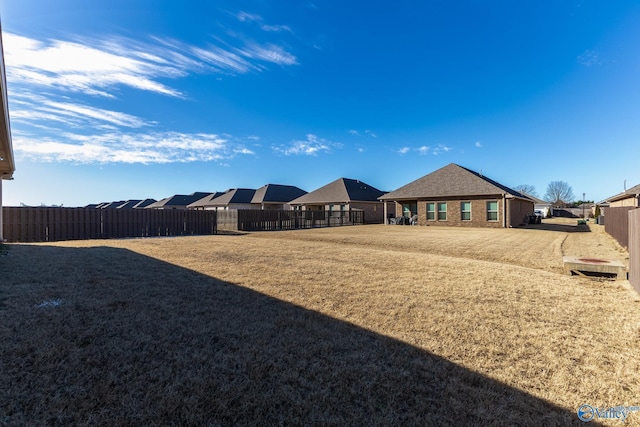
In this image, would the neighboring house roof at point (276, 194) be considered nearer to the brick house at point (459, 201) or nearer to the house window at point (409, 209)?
the brick house at point (459, 201)

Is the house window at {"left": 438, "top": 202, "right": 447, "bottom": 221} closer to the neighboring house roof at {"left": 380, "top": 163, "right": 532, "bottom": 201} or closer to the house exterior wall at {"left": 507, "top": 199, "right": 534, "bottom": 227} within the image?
the neighboring house roof at {"left": 380, "top": 163, "right": 532, "bottom": 201}

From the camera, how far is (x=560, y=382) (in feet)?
9.19

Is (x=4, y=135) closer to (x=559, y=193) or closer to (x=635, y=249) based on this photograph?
(x=635, y=249)

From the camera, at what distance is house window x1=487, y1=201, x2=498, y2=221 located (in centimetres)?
2341

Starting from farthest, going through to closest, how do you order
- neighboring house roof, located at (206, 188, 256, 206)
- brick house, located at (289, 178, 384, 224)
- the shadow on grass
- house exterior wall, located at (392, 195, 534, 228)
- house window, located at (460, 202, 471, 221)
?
neighboring house roof, located at (206, 188, 256, 206) < brick house, located at (289, 178, 384, 224) < house window, located at (460, 202, 471, 221) < house exterior wall, located at (392, 195, 534, 228) < the shadow on grass

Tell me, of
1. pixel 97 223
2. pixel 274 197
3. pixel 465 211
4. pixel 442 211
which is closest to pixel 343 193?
pixel 274 197

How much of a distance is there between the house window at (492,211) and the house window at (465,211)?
1.35 m

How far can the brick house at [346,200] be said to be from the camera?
113ft

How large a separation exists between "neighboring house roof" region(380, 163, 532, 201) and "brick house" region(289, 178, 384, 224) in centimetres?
529

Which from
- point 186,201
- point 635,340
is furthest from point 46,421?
point 186,201

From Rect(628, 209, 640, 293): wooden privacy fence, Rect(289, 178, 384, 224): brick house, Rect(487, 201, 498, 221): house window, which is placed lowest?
Rect(628, 209, 640, 293): wooden privacy fence

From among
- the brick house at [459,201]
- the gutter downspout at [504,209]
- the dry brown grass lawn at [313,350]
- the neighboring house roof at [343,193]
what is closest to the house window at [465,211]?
the brick house at [459,201]

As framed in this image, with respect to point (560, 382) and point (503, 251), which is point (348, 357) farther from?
point (503, 251)

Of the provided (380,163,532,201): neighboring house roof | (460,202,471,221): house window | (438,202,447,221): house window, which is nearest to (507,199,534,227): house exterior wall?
(380,163,532,201): neighboring house roof
